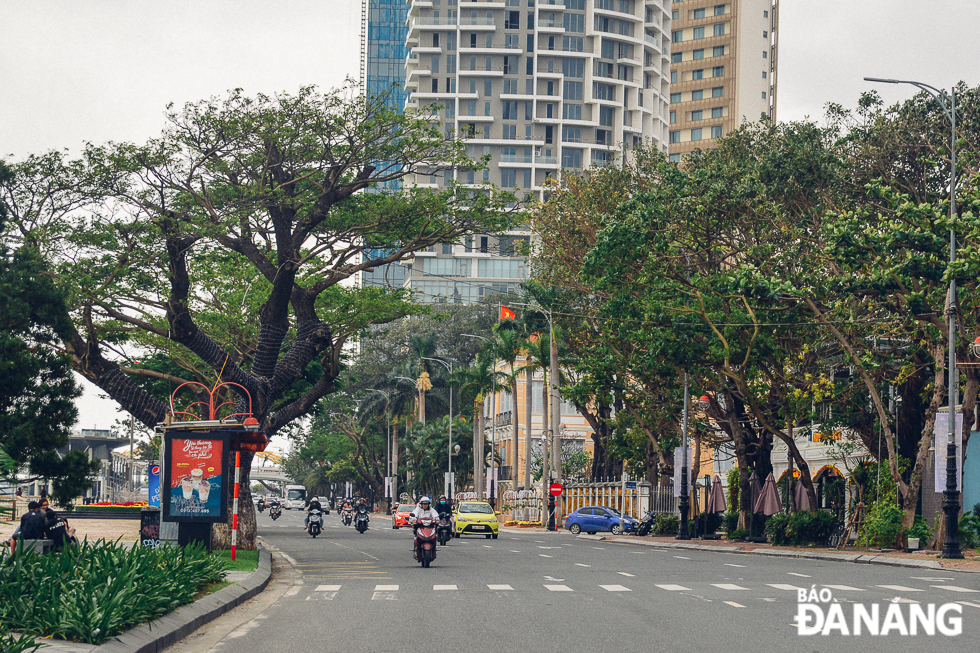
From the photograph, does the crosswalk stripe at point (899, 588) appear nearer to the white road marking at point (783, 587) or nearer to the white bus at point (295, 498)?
the white road marking at point (783, 587)

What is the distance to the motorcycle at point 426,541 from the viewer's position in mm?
24969

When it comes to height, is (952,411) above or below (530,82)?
below

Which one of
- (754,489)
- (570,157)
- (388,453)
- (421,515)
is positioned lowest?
(388,453)

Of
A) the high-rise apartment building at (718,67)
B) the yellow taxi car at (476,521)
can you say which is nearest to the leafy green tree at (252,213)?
the yellow taxi car at (476,521)

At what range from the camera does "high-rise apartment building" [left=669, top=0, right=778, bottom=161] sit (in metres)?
127

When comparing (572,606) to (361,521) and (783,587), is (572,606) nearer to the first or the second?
(783,587)

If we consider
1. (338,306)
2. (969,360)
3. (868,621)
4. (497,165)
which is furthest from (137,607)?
(497,165)

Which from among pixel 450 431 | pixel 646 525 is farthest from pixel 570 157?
pixel 646 525

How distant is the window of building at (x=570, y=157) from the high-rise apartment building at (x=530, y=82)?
117 mm

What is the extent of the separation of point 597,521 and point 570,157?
8767 cm

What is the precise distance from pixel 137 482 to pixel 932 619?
635 feet

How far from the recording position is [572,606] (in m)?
15.8

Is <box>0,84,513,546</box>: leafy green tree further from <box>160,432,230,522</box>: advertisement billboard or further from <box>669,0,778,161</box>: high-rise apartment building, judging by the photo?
<box>669,0,778,161</box>: high-rise apartment building

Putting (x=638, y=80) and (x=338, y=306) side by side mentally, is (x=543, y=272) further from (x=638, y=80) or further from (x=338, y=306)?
(x=638, y=80)
